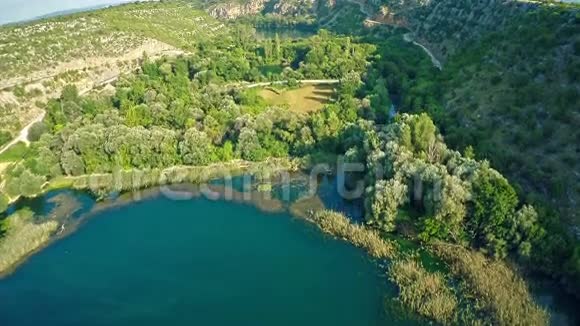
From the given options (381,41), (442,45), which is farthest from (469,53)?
(381,41)

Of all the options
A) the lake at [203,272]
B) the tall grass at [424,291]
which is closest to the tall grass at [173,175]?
the lake at [203,272]

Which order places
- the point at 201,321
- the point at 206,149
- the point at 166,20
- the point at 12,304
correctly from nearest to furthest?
the point at 201,321 → the point at 12,304 → the point at 206,149 → the point at 166,20

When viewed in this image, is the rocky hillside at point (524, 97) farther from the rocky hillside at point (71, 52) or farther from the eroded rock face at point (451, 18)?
the rocky hillside at point (71, 52)

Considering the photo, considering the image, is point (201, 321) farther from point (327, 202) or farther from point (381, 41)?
point (381, 41)

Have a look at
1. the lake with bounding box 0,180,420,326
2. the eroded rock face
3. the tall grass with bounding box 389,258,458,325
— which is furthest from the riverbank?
the eroded rock face

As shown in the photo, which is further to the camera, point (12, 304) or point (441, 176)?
point (441, 176)

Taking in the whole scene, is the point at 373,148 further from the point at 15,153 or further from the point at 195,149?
the point at 15,153
